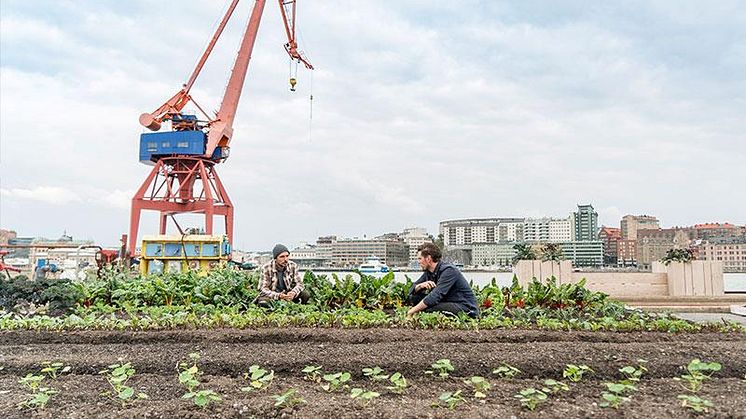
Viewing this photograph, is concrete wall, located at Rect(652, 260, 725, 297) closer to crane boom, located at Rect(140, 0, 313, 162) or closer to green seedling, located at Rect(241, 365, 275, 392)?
green seedling, located at Rect(241, 365, 275, 392)

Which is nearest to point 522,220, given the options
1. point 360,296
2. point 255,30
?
point 255,30

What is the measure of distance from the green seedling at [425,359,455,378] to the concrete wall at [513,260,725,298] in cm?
628

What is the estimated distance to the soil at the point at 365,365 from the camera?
8.73 ft

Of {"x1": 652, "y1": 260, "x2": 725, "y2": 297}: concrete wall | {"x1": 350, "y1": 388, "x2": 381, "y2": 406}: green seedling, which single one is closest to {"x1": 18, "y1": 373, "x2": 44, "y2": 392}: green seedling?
{"x1": 350, "y1": 388, "x2": 381, "y2": 406}: green seedling

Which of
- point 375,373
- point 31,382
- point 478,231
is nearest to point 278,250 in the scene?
point 31,382

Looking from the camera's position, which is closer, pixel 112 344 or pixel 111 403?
pixel 111 403

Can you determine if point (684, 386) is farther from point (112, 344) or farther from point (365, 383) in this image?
point (112, 344)

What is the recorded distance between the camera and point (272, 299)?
6.06m

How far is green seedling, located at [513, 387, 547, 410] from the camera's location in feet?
8.59

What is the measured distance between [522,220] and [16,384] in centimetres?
6923

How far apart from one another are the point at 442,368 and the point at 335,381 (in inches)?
31.3

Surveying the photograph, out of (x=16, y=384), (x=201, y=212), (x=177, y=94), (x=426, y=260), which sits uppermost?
(x=177, y=94)

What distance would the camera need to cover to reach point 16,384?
3.25 m

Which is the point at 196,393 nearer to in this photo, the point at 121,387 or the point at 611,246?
the point at 121,387
